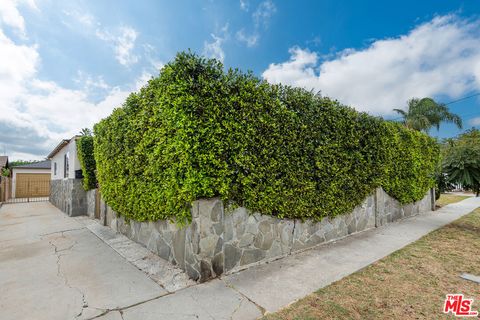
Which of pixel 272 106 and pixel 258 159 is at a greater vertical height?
pixel 272 106

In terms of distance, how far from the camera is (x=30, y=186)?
19281 millimetres

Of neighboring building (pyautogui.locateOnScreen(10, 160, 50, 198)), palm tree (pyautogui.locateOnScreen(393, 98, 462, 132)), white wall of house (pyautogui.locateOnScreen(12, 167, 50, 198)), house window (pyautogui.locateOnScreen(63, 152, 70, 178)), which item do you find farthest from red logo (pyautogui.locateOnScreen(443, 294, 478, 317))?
white wall of house (pyautogui.locateOnScreen(12, 167, 50, 198))

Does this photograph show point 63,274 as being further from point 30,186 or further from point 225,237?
point 30,186

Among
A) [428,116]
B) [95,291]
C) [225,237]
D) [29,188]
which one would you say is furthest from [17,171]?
[428,116]

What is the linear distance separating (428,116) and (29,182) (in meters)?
36.1

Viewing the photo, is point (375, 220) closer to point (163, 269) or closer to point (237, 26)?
point (163, 269)

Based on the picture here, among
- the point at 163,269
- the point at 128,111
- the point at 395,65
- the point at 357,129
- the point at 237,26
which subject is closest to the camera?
the point at 163,269

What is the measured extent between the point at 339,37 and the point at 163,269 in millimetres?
10269

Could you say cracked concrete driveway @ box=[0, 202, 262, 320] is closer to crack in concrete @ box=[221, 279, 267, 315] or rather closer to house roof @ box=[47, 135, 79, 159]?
crack in concrete @ box=[221, 279, 267, 315]

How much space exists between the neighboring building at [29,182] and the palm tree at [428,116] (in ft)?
109

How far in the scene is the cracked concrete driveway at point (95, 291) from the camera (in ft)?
8.27

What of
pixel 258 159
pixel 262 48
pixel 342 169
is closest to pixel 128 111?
pixel 258 159

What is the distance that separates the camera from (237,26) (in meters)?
7.90

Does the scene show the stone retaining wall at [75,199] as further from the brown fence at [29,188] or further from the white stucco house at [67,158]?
the brown fence at [29,188]
